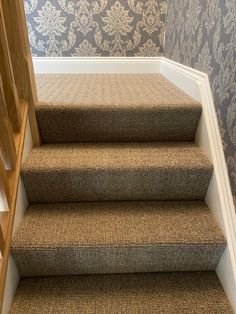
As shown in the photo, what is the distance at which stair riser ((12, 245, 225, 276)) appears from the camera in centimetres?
96

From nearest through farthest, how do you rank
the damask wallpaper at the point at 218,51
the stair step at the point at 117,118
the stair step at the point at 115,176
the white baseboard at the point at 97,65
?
1. the damask wallpaper at the point at 218,51
2. the stair step at the point at 115,176
3. the stair step at the point at 117,118
4. the white baseboard at the point at 97,65

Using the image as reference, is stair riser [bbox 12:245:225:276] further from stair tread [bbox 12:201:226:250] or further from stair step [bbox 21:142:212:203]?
stair step [bbox 21:142:212:203]

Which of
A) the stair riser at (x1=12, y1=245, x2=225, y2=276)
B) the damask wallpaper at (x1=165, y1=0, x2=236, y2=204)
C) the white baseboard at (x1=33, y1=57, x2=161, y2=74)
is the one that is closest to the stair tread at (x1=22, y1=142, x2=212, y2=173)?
the damask wallpaper at (x1=165, y1=0, x2=236, y2=204)

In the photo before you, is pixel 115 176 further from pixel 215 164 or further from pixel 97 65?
pixel 97 65

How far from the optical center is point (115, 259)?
990mm

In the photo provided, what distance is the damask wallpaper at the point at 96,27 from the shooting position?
7.23 ft

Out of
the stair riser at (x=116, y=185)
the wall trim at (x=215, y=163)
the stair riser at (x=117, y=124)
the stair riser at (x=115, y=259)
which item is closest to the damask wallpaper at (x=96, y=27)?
the wall trim at (x=215, y=163)

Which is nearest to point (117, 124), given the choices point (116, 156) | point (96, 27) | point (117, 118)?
point (117, 118)

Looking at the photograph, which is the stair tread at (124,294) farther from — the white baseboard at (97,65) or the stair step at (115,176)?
the white baseboard at (97,65)

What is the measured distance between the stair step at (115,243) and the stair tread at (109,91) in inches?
21.6

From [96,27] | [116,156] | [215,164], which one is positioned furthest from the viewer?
[96,27]

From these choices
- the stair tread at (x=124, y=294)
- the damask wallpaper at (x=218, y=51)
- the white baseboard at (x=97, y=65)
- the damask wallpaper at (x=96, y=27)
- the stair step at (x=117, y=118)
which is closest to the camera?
the stair tread at (x=124, y=294)

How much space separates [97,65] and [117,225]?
1726 millimetres

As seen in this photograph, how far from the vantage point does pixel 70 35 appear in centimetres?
228
